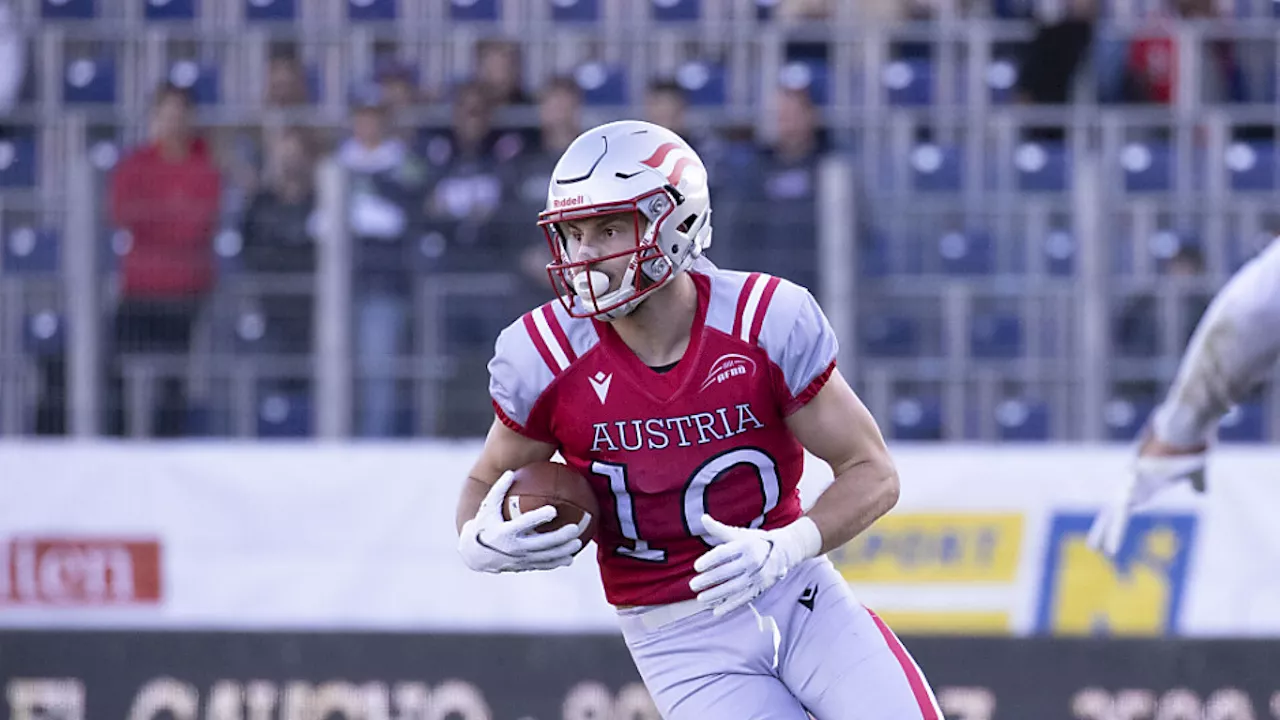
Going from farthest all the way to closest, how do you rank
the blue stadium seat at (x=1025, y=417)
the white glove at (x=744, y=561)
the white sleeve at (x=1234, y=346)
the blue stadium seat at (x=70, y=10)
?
the blue stadium seat at (x=70, y=10) < the blue stadium seat at (x=1025, y=417) < the white sleeve at (x=1234, y=346) < the white glove at (x=744, y=561)

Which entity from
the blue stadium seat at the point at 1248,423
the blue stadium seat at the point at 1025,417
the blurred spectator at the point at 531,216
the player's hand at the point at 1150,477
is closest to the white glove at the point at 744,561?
the player's hand at the point at 1150,477

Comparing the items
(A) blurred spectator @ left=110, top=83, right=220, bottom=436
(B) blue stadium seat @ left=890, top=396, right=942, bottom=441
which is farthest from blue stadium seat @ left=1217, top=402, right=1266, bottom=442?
(A) blurred spectator @ left=110, top=83, right=220, bottom=436

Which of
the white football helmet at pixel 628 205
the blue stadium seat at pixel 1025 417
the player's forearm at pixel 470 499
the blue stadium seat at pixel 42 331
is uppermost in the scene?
the white football helmet at pixel 628 205

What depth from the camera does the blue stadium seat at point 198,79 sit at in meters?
10.4

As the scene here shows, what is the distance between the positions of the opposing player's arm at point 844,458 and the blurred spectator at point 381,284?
447 centimetres

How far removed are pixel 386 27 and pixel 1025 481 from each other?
4.55 metres

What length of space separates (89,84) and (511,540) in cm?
708

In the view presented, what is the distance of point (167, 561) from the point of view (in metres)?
8.16

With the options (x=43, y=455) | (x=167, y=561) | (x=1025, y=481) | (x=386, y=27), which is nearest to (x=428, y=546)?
(x=167, y=561)

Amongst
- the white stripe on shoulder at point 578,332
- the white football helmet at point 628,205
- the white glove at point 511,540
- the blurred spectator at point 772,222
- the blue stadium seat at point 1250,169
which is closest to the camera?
the white glove at point 511,540

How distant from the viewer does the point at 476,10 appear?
10727 millimetres

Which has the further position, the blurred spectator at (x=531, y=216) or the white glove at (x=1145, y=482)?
the blurred spectator at (x=531, y=216)

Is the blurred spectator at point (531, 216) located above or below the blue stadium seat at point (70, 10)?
below

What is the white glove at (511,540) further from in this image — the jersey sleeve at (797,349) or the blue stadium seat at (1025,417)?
the blue stadium seat at (1025,417)
